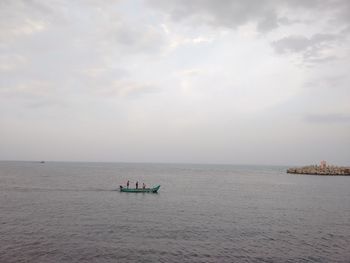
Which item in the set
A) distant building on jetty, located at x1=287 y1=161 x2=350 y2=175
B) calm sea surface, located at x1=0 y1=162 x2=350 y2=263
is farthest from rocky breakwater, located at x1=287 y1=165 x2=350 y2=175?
calm sea surface, located at x1=0 y1=162 x2=350 y2=263

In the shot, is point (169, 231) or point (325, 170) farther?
point (325, 170)

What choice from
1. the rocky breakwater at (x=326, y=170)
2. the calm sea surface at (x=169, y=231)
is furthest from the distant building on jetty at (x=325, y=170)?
the calm sea surface at (x=169, y=231)

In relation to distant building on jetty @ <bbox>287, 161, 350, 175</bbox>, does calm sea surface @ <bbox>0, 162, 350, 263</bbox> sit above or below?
below

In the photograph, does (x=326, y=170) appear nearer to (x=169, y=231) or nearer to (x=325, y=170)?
(x=325, y=170)

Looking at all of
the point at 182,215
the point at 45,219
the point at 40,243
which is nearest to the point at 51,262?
the point at 40,243

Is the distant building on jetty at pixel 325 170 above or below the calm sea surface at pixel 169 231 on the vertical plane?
above

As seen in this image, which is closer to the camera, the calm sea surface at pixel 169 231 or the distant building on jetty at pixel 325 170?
the calm sea surface at pixel 169 231

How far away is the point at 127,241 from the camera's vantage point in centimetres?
3247

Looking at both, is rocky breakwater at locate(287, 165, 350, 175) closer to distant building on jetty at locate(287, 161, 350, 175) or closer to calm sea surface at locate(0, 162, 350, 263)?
distant building on jetty at locate(287, 161, 350, 175)

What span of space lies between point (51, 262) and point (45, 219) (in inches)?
694

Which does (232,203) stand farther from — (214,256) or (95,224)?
(214,256)

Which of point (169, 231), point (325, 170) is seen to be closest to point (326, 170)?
point (325, 170)

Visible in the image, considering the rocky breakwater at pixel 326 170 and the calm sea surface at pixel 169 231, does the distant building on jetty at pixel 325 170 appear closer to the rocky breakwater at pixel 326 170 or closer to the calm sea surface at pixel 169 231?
the rocky breakwater at pixel 326 170

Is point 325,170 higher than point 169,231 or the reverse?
higher
